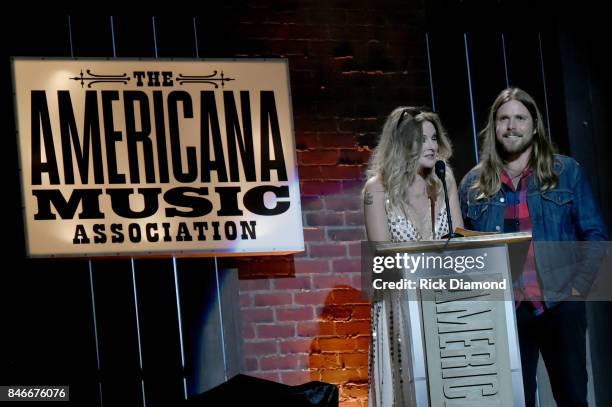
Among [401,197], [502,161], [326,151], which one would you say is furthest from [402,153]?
[326,151]

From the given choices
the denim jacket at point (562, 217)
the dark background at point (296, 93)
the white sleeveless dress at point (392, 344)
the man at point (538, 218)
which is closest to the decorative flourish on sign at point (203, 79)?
the dark background at point (296, 93)

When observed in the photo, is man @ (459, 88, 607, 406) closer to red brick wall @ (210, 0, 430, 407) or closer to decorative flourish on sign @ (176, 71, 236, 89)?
red brick wall @ (210, 0, 430, 407)

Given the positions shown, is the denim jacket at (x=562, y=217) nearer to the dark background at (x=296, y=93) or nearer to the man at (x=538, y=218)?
the man at (x=538, y=218)

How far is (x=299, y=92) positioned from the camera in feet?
17.7

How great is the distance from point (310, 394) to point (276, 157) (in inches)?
63.0

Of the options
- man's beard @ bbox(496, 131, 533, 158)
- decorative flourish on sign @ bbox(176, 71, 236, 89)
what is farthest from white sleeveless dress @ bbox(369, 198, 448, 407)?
decorative flourish on sign @ bbox(176, 71, 236, 89)

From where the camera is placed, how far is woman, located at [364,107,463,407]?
13.4ft

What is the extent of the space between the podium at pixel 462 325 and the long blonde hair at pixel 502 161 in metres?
0.79

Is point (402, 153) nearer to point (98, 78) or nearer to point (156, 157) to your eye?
point (156, 157)

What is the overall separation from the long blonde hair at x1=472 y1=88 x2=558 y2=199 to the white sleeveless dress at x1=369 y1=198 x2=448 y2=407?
325 millimetres

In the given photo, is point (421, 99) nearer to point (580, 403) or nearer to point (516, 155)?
point (516, 155)

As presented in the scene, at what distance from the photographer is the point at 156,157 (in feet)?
16.7

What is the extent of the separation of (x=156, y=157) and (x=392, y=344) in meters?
1.82

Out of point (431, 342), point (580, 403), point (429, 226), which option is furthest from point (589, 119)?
point (431, 342)
